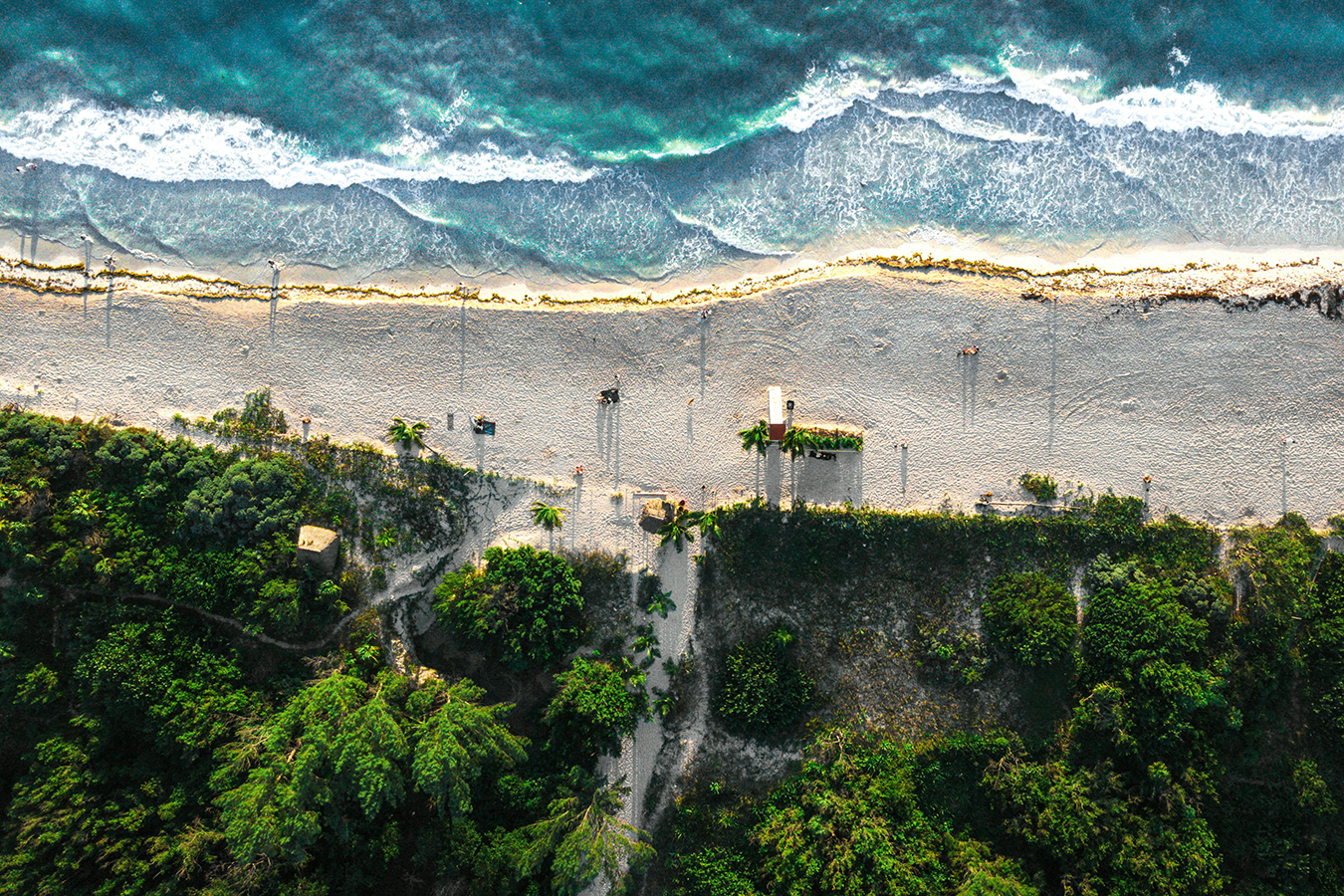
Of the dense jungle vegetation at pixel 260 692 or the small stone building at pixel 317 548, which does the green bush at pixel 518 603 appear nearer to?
the dense jungle vegetation at pixel 260 692

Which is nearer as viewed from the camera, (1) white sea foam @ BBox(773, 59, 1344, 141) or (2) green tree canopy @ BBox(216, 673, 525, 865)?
(2) green tree canopy @ BBox(216, 673, 525, 865)

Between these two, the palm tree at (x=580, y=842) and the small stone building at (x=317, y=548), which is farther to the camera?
the small stone building at (x=317, y=548)

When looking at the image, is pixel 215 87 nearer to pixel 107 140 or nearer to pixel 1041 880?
pixel 107 140

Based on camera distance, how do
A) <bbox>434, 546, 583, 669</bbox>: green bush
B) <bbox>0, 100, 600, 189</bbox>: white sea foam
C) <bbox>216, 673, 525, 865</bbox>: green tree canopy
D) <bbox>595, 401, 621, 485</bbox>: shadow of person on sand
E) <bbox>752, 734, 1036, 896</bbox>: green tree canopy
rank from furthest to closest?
<bbox>0, 100, 600, 189</bbox>: white sea foam
<bbox>595, 401, 621, 485</bbox>: shadow of person on sand
<bbox>434, 546, 583, 669</bbox>: green bush
<bbox>752, 734, 1036, 896</bbox>: green tree canopy
<bbox>216, 673, 525, 865</bbox>: green tree canopy

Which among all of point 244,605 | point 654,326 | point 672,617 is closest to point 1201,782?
point 672,617

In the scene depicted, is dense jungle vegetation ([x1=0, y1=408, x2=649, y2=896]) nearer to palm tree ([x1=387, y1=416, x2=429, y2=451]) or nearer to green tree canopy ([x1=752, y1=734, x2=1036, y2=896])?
palm tree ([x1=387, y1=416, x2=429, y2=451])


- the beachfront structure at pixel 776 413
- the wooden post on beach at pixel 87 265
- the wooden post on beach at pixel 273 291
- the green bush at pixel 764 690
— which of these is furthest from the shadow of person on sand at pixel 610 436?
the wooden post on beach at pixel 87 265

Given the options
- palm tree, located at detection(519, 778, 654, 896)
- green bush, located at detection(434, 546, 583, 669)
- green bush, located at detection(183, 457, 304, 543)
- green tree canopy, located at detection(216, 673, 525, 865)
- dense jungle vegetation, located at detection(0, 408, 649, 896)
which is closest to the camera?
green tree canopy, located at detection(216, 673, 525, 865)

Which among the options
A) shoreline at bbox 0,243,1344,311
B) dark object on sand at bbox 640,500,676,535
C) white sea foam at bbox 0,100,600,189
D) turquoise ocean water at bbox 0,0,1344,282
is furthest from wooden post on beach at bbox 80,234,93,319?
dark object on sand at bbox 640,500,676,535
